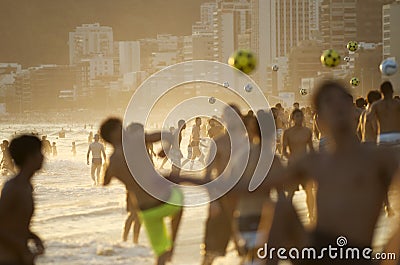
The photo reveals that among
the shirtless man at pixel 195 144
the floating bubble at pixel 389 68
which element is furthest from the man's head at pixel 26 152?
the shirtless man at pixel 195 144

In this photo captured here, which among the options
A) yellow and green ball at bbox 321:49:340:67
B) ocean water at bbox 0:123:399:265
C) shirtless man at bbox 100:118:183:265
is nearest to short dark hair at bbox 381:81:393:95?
ocean water at bbox 0:123:399:265

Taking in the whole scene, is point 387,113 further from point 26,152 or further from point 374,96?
point 26,152

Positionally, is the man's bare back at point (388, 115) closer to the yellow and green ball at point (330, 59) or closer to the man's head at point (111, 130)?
the man's head at point (111, 130)

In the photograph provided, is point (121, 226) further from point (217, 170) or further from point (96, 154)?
point (96, 154)

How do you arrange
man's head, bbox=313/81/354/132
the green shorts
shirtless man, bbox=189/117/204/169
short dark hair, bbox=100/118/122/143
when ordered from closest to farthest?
man's head, bbox=313/81/354/132 → the green shorts → short dark hair, bbox=100/118/122/143 → shirtless man, bbox=189/117/204/169

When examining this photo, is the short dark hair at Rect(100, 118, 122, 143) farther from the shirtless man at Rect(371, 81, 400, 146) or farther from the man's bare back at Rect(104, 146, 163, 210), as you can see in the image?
the shirtless man at Rect(371, 81, 400, 146)

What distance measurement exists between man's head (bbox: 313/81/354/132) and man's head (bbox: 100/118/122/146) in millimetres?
3098

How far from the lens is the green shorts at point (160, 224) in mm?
6152

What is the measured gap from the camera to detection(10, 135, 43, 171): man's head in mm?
5101

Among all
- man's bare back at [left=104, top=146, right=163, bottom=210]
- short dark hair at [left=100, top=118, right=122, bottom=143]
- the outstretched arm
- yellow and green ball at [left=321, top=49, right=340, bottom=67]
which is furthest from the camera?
yellow and green ball at [left=321, top=49, right=340, bottom=67]

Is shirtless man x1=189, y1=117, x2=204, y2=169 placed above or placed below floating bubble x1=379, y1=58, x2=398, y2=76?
below

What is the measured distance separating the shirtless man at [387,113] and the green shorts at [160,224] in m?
4.08

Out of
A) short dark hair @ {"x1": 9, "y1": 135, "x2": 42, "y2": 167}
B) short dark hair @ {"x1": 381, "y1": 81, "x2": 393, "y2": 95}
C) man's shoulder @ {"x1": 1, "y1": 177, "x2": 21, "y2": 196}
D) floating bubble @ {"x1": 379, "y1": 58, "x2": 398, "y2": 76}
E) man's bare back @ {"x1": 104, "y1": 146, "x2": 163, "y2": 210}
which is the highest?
floating bubble @ {"x1": 379, "y1": 58, "x2": 398, "y2": 76}

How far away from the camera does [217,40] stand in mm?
189250
